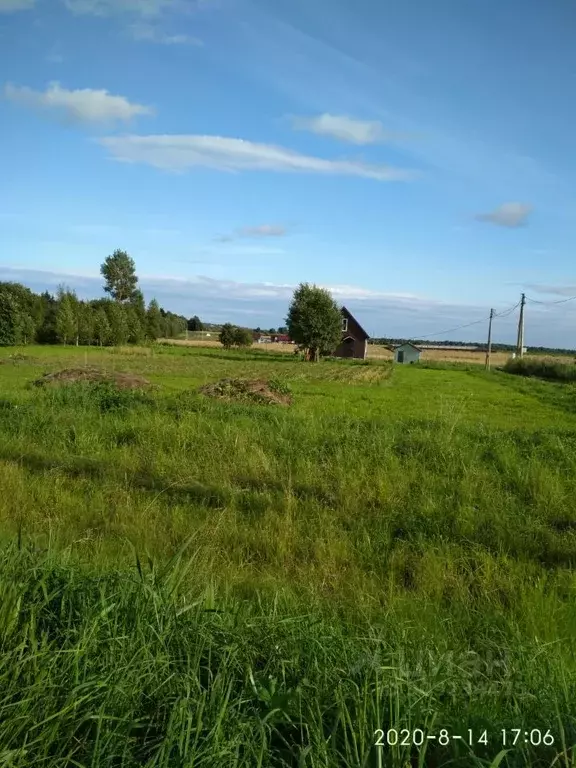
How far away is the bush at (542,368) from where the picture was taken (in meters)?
48.8

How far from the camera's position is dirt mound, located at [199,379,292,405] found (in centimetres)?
1842

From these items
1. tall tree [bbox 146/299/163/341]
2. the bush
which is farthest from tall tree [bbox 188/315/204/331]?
Result: the bush

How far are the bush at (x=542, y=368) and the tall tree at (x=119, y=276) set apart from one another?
183ft

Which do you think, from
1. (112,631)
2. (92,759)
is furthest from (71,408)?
(92,759)

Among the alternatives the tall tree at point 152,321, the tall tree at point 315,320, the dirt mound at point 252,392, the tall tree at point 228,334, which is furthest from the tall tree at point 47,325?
the dirt mound at point 252,392

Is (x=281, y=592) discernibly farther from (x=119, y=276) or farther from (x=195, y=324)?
(x=195, y=324)

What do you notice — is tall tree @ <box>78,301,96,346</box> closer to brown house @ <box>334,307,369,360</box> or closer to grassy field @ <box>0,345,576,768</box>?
brown house @ <box>334,307,369,360</box>

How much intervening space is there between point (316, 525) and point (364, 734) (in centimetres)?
397

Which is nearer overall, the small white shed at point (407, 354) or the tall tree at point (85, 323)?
the tall tree at point (85, 323)

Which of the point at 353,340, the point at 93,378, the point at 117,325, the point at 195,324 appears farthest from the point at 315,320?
the point at 195,324

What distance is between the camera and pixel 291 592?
4.24m

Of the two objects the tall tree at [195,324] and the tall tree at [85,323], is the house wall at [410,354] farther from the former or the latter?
the tall tree at [195,324]

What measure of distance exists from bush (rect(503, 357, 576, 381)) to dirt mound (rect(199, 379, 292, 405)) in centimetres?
3583

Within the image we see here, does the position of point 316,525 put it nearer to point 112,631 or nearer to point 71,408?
point 112,631
